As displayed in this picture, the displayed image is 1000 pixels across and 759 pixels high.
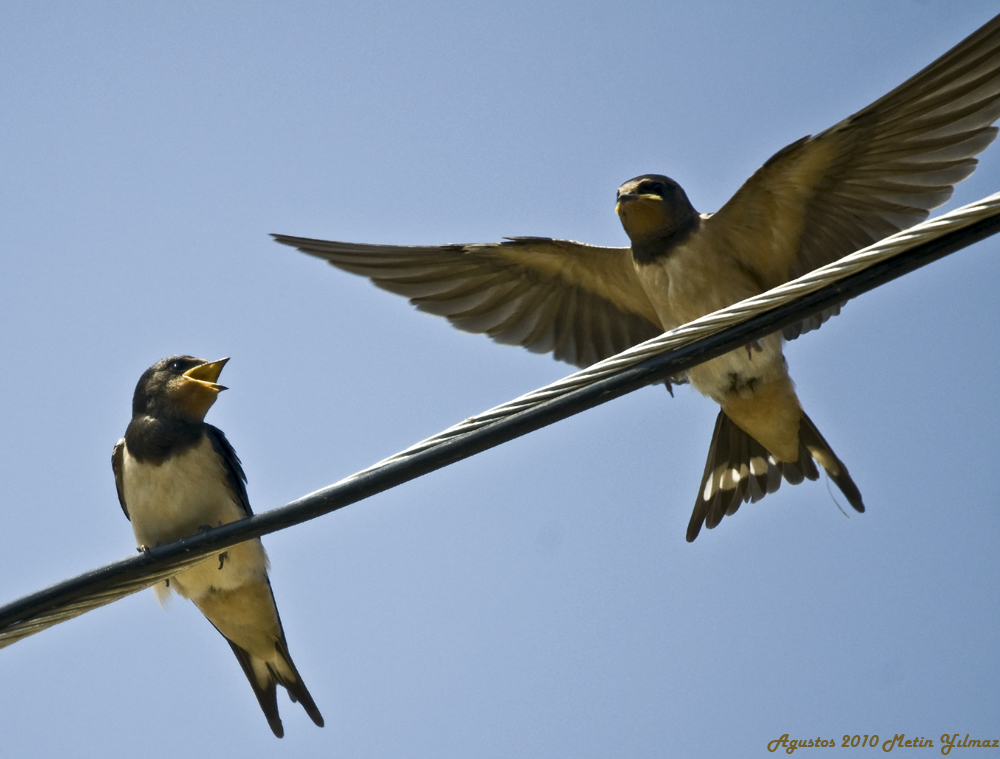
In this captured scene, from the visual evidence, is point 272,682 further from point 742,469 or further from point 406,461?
point 406,461

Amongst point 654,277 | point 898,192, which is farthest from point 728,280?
point 898,192

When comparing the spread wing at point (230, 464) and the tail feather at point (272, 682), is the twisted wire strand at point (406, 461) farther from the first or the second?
the tail feather at point (272, 682)

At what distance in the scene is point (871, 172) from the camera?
3850 millimetres

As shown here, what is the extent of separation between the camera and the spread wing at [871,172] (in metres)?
3.34

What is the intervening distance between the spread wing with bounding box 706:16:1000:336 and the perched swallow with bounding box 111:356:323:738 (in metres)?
2.06

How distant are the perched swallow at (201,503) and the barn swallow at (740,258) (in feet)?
2.45

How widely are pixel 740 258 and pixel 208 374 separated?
2.08 meters

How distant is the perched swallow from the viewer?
393 cm

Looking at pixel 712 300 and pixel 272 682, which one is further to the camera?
pixel 272 682

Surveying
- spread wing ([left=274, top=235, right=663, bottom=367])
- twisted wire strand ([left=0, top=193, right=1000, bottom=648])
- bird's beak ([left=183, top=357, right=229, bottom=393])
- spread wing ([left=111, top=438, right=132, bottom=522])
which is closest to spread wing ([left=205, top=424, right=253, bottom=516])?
bird's beak ([left=183, top=357, right=229, bottom=393])

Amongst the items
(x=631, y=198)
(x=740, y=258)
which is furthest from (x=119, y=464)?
(x=740, y=258)

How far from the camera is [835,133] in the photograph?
3666 mm

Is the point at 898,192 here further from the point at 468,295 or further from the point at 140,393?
the point at 140,393

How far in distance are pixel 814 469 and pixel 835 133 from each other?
1.31m
